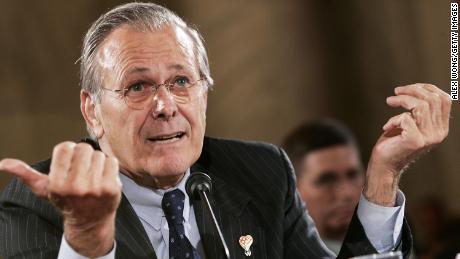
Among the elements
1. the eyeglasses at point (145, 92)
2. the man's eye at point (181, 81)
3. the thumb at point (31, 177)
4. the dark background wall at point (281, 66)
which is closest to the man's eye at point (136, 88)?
the eyeglasses at point (145, 92)

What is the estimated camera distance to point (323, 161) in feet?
15.3

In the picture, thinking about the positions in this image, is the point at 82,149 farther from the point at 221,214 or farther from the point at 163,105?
the point at 221,214

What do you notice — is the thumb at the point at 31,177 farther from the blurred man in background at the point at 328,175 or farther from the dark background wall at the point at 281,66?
the dark background wall at the point at 281,66

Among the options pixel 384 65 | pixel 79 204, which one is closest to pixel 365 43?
pixel 384 65

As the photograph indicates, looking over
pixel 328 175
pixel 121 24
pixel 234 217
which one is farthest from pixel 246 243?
pixel 328 175

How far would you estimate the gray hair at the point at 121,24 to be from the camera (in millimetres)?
2732

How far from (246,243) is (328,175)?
1.95m

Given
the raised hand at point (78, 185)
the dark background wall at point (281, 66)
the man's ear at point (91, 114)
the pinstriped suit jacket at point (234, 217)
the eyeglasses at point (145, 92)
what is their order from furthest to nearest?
the dark background wall at point (281, 66) < the man's ear at point (91, 114) < the eyeglasses at point (145, 92) < the pinstriped suit jacket at point (234, 217) < the raised hand at point (78, 185)

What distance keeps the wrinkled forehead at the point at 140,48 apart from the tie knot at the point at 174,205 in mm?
407

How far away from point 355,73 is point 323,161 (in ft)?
7.44

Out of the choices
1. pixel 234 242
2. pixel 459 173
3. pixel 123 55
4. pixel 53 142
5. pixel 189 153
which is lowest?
pixel 459 173

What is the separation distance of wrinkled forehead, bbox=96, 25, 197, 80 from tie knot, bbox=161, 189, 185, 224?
407mm

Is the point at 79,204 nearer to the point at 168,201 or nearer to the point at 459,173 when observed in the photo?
the point at 168,201

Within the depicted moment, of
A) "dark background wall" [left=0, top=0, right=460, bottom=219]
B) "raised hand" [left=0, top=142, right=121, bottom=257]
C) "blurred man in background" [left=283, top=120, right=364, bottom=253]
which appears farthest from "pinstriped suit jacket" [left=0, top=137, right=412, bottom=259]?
"dark background wall" [left=0, top=0, right=460, bottom=219]
